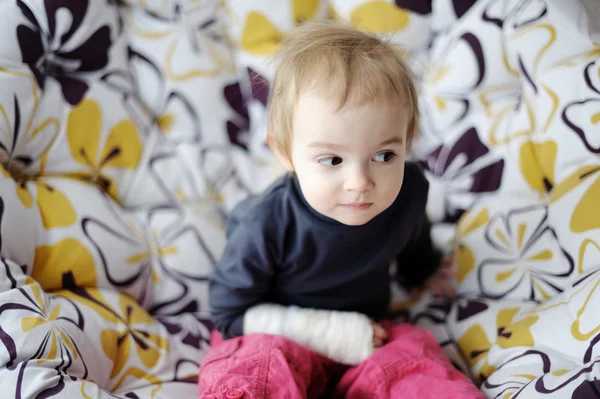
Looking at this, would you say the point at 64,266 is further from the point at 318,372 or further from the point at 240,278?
the point at 318,372

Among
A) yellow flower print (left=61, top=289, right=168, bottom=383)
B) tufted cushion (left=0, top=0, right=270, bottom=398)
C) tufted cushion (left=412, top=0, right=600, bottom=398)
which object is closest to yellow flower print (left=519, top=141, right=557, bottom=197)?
tufted cushion (left=412, top=0, right=600, bottom=398)

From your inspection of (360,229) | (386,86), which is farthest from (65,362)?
(386,86)

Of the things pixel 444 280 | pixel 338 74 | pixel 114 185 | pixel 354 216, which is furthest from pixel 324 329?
pixel 114 185

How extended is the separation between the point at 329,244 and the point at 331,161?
0.17 meters

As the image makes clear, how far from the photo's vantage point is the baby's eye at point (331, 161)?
32.5 inches

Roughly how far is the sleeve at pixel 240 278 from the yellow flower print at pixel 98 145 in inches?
12.4

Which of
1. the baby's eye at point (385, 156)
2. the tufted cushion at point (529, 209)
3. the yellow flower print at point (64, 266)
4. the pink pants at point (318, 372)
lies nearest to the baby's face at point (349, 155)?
the baby's eye at point (385, 156)

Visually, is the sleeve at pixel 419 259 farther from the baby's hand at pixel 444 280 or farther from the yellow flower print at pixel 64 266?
the yellow flower print at pixel 64 266

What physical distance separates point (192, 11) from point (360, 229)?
63 cm

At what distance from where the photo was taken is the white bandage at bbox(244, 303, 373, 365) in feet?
3.14

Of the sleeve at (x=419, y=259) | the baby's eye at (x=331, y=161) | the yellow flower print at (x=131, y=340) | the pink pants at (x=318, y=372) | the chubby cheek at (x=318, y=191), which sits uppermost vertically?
the baby's eye at (x=331, y=161)

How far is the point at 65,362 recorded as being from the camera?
2.69ft

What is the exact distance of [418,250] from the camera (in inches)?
45.4

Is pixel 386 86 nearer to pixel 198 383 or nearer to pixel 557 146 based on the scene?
pixel 557 146
